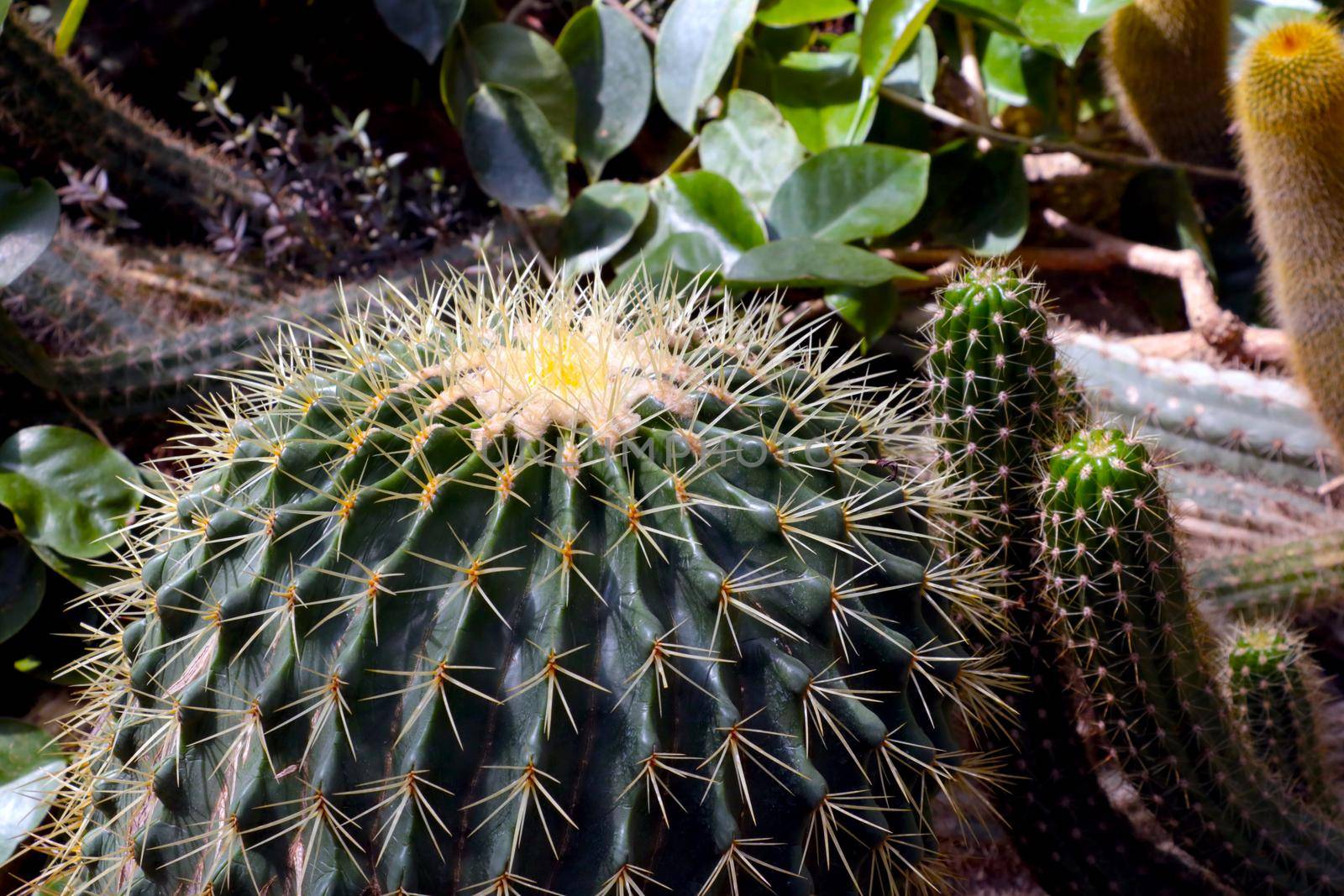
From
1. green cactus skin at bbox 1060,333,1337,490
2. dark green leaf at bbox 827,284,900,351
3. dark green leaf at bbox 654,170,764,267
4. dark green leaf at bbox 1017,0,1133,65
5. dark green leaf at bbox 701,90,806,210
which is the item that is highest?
dark green leaf at bbox 1017,0,1133,65

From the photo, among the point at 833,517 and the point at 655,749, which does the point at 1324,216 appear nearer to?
the point at 833,517

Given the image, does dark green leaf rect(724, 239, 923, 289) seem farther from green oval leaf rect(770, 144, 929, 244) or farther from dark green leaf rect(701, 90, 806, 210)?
dark green leaf rect(701, 90, 806, 210)

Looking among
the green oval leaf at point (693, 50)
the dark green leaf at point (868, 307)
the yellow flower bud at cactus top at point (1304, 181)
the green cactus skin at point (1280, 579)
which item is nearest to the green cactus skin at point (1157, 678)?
the green cactus skin at point (1280, 579)

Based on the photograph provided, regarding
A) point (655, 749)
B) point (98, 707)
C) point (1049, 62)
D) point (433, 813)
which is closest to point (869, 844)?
point (655, 749)

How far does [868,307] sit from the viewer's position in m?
1.67

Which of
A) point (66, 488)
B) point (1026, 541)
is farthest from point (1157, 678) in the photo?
point (66, 488)

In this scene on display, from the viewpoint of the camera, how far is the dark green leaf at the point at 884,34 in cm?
168

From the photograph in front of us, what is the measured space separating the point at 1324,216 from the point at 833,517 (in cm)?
124

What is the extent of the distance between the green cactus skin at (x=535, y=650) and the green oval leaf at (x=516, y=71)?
90 centimetres

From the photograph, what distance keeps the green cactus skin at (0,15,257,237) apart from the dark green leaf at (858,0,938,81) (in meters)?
1.11

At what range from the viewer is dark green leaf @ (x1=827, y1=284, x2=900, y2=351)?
164 cm

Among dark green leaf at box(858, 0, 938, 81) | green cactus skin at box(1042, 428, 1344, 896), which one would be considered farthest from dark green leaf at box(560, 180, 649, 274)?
green cactus skin at box(1042, 428, 1344, 896)

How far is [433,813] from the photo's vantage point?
0.73m

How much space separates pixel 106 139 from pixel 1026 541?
65.9 inches
